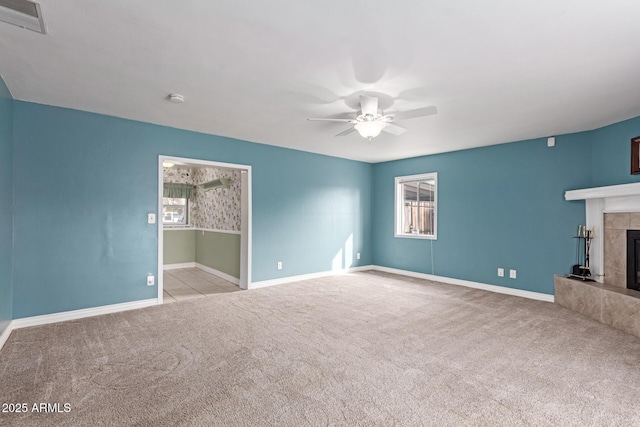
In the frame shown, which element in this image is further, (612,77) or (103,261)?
(103,261)

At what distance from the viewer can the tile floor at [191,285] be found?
5.09 metres

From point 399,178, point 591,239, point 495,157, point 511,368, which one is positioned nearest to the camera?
point 511,368

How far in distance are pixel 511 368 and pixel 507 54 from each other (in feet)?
8.17

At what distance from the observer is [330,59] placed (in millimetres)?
2553

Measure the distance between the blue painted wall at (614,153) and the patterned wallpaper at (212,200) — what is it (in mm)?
5633

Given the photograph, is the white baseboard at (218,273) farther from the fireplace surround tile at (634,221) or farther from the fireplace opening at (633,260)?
the fireplace surround tile at (634,221)

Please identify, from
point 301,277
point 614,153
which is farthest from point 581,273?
point 301,277

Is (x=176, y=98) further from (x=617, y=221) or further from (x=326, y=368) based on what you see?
(x=617, y=221)

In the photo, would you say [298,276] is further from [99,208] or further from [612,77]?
[612,77]

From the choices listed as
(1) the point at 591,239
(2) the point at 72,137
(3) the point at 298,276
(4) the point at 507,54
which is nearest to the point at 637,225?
(1) the point at 591,239

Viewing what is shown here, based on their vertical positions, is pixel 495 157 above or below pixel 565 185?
above

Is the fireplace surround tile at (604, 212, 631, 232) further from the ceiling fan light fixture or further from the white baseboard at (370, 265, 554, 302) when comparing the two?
the ceiling fan light fixture

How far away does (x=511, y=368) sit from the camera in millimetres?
2619

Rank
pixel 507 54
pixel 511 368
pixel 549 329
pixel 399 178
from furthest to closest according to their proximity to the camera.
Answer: pixel 399 178, pixel 549 329, pixel 511 368, pixel 507 54
